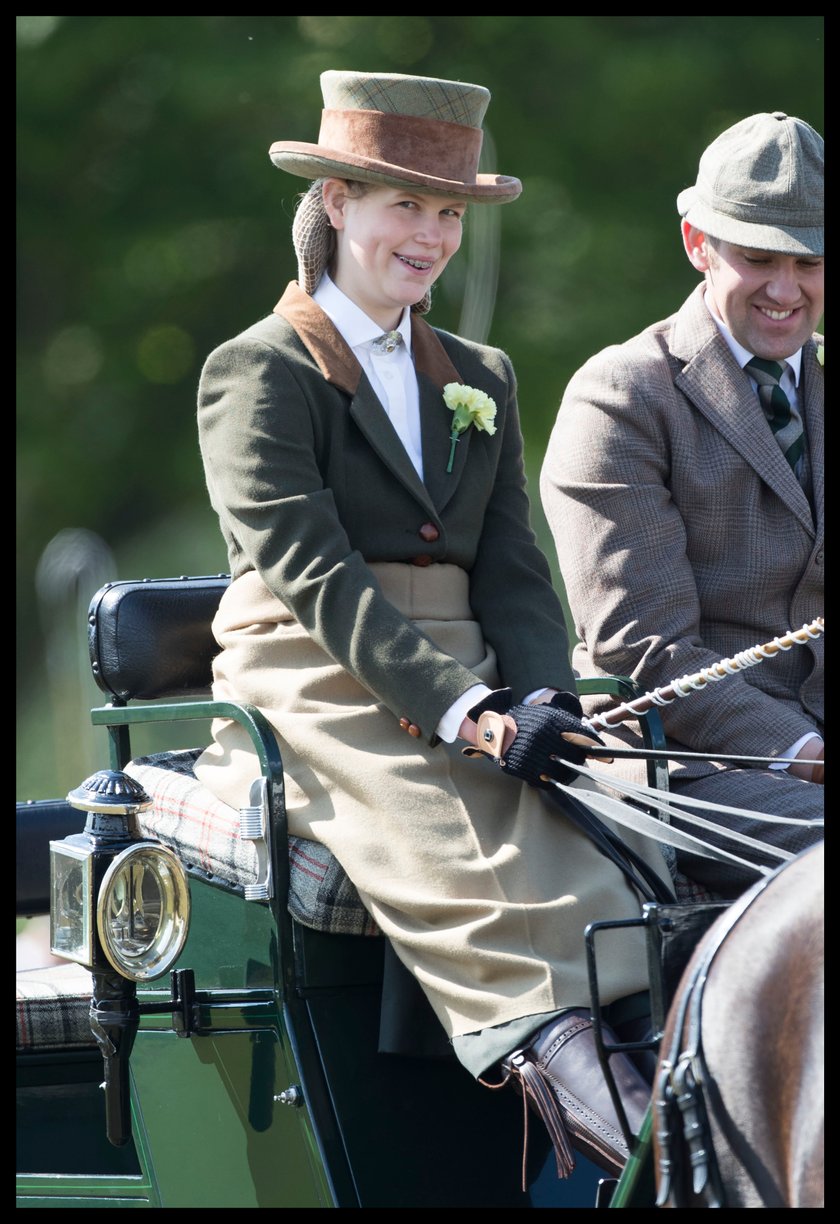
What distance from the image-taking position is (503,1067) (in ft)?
8.08

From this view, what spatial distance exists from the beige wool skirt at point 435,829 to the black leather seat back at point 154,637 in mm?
234

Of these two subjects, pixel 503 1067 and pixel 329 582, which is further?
pixel 329 582

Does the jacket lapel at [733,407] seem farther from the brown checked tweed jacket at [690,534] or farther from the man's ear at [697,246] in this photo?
the man's ear at [697,246]

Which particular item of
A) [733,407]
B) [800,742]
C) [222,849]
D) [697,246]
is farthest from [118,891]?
[697,246]

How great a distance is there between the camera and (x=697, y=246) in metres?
3.46

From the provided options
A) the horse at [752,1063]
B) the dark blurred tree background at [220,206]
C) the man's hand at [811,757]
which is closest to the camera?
the horse at [752,1063]

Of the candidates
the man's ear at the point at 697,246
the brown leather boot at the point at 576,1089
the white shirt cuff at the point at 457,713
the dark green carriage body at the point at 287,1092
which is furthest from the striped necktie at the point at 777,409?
the brown leather boot at the point at 576,1089

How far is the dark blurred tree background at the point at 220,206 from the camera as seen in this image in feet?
24.9

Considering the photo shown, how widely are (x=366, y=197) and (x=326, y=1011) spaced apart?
1340 mm

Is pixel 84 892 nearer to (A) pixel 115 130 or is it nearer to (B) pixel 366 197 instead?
(B) pixel 366 197

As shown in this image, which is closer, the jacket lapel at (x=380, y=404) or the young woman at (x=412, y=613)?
the young woman at (x=412, y=613)

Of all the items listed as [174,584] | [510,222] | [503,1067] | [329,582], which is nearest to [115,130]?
[510,222]
